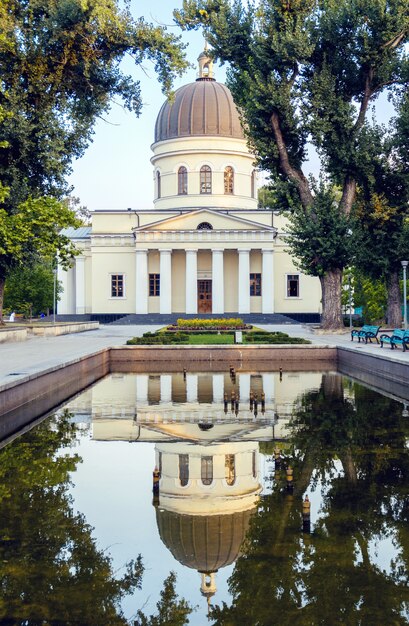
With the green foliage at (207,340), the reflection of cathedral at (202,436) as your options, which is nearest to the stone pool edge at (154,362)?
the reflection of cathedral at (202,436)

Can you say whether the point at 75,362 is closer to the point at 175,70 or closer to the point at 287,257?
the point at 175,70

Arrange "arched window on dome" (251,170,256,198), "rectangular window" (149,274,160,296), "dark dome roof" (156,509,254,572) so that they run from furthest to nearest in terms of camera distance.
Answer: "arched window on dome" (251,170,256,198) < "rectangular window" (149,274,160,296) < "dark dome roof" (156,509,254,572)

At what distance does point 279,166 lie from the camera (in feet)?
104

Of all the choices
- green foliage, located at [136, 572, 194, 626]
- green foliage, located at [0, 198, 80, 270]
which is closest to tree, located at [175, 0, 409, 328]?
Answer: green foliage, located at [0, 198, 80, 270]

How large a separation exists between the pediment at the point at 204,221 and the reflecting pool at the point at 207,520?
40236mm

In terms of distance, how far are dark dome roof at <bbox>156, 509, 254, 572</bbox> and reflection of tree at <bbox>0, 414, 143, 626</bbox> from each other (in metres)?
0.48

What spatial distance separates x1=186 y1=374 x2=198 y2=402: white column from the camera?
1612cm

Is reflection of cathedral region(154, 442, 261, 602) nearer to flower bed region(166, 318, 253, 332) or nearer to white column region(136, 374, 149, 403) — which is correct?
white column region(136, 374, 149, 403)

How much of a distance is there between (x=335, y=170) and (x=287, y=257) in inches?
963

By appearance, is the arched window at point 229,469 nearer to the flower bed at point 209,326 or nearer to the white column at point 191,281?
the flower bed at point 209,326

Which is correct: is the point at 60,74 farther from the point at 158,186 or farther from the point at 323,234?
the point at 158,186

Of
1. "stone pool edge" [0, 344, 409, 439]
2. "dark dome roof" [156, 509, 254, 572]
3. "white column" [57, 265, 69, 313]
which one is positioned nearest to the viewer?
"dark dome roof" [156, 509, 254, 572]

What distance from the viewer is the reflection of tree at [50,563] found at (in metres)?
5.18

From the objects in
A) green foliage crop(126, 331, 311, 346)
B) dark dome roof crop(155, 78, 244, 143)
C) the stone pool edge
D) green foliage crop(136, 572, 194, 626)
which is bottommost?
green foliage crop(136, 572, 194, 626)
